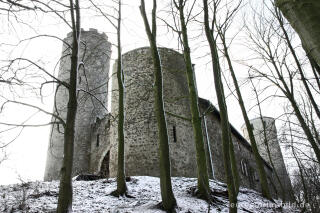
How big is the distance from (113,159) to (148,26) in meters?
5.82

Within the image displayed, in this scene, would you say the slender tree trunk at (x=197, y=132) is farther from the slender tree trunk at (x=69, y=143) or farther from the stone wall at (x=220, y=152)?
the slender tree trunk at (x=69, y=143)

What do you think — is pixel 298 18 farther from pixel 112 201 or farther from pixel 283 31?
pixel 283 31

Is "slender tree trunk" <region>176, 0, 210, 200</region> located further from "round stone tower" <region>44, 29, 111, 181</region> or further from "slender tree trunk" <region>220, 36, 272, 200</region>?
"round stone tower" <region>44, 29, 111, 181</region>

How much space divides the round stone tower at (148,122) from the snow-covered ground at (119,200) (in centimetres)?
164

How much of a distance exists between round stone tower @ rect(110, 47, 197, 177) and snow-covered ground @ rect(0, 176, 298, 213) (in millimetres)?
1640

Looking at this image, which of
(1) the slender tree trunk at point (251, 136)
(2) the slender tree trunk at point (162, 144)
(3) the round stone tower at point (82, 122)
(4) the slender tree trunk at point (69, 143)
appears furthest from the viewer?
(3) the round stone tower at point (82, 122)

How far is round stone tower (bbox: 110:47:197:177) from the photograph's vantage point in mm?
10812

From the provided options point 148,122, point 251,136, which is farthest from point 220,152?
point 148,122

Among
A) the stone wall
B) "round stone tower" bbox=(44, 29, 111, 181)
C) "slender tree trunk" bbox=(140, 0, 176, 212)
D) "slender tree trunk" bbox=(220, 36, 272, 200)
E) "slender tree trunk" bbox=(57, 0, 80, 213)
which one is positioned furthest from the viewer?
"round stone tower" bbox=(44, 29, 111, 181)

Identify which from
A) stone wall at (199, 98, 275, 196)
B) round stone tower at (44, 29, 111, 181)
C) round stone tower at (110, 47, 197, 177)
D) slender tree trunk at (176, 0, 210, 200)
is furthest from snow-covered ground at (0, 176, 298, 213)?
round stone tower at (44, 29, 111, 181)

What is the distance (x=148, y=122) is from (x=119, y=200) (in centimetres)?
489

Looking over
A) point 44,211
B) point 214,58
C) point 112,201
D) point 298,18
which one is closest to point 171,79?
point 214,58

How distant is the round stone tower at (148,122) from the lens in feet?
35.5

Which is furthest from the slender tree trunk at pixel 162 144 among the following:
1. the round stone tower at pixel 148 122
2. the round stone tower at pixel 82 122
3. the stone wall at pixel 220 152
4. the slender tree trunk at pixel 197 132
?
the round stone tower at pixel 82 122
